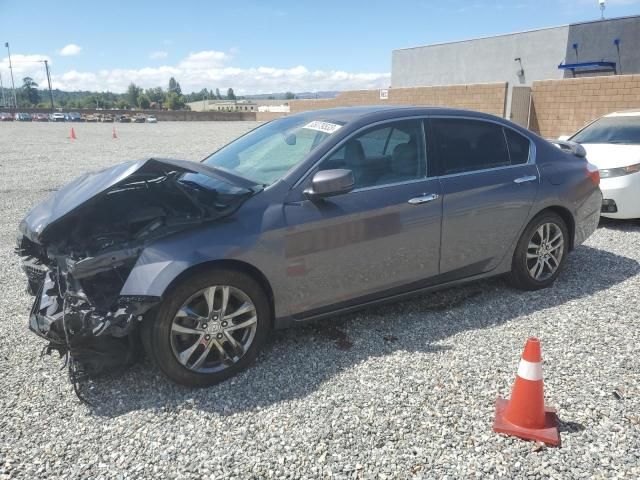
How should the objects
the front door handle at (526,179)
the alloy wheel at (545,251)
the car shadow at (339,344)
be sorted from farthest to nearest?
the alloy wheel at (545,251)
the front door handle at (526,179)
the car shadow at (339,344)

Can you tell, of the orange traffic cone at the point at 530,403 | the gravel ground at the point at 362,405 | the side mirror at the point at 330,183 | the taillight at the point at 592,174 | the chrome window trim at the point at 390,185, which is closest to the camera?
the gravel ground at the point at 362,405

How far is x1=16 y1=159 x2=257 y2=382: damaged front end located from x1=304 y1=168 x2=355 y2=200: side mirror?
1.39 ft

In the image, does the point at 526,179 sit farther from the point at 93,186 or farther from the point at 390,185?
the point at 93,186

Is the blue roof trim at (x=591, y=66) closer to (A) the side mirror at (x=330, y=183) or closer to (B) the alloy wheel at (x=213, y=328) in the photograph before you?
(A) the side mirror at (x=330, y=183)

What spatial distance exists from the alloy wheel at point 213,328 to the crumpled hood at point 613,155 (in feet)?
19.1

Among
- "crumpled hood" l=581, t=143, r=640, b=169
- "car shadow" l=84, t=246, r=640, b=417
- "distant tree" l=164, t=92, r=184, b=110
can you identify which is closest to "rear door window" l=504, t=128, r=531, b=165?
"car shadow" l=84, t=246, r=640, b=417

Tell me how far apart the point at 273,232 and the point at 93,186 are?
1.20m

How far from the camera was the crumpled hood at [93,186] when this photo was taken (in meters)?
3.13

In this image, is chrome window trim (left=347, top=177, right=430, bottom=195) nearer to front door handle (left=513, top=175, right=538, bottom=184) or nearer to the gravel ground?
front door handle (left=513, top=175, right=538, bottom=184)

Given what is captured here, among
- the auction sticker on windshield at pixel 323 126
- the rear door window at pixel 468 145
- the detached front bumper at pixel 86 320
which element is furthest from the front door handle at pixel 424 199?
the detached front bumper at pixel 86 320

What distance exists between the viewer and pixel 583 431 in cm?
275

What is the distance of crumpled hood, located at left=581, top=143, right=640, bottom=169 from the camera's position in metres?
6.77

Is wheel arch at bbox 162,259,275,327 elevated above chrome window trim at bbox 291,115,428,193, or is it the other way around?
chrome window trim at bbox 291,115,428,193

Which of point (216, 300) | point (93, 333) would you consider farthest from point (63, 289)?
point (216, 300)
